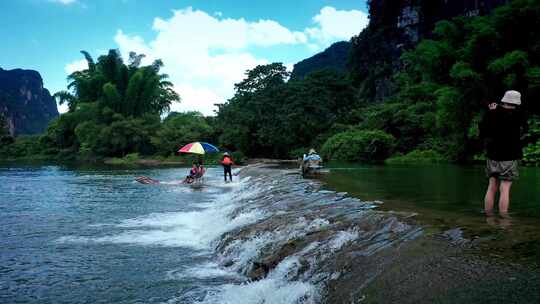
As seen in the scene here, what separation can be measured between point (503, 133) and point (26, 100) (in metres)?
187

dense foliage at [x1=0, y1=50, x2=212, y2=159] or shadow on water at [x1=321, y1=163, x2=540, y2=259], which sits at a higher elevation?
dense foliage at [x1=0, y1=50, x2=212, y2=159]

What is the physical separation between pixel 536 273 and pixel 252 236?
16.6 feet

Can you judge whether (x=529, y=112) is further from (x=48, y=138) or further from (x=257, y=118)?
(x=48, y=138)

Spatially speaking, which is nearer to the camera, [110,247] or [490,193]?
[490,193]

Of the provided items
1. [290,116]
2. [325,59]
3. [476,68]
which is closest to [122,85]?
[290,116]

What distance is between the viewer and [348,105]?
157 feet

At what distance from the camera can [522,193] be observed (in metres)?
10.6

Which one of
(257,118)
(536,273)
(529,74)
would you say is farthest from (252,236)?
(257,118)

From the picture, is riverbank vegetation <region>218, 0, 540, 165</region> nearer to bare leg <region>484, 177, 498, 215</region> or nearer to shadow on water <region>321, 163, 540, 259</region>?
shadow on water <region>321, 163, 540, 259</region>

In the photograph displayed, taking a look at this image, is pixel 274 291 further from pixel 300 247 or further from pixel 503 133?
pixel 503 133

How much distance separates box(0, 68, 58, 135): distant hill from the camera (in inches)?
5960

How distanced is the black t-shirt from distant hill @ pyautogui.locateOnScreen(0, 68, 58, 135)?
161 metres

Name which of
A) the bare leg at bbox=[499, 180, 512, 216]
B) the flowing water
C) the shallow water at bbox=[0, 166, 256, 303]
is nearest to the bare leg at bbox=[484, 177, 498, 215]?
the bare leg at bbox=[499, 180, 512, 216]

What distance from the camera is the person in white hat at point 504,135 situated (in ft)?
19.8
